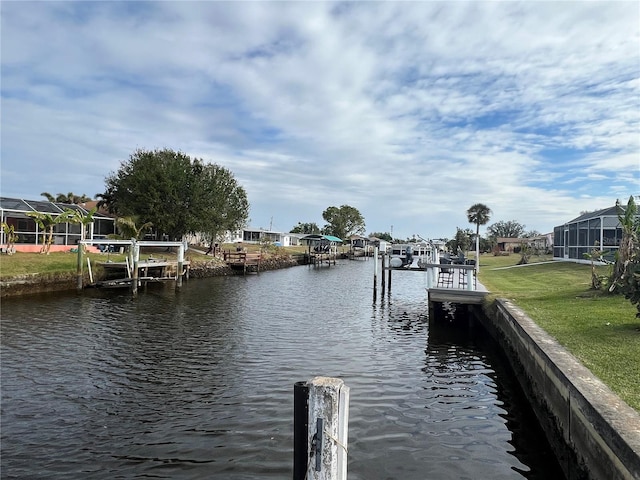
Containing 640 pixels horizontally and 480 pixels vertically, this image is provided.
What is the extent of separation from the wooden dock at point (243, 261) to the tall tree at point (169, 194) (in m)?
3.43

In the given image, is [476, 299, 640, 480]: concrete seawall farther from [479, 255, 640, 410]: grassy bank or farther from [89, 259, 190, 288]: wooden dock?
[89, 259, 190, 288]: wooden dock

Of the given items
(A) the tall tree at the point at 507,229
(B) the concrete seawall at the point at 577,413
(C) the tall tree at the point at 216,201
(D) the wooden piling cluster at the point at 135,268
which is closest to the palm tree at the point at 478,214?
(A) the tall tree at the point at 507,229

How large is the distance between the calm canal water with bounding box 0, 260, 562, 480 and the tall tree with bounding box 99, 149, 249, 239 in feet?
80.7

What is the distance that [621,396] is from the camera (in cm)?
556

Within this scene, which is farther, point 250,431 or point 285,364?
point 285,364

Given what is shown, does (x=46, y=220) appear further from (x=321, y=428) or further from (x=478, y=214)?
(x=478, y=214)

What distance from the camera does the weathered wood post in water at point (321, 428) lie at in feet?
10.9

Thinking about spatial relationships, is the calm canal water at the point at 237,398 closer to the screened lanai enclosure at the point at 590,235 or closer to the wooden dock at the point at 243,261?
the screened lanai enclosure at the point at 590,235

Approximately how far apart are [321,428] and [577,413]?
404 cm

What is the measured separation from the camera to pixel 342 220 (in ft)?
401

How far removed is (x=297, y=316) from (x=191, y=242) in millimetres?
44178

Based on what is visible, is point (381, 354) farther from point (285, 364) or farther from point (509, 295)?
point (509, 295)

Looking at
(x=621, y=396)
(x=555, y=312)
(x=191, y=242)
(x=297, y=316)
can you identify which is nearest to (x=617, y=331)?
(x=555, y=312)

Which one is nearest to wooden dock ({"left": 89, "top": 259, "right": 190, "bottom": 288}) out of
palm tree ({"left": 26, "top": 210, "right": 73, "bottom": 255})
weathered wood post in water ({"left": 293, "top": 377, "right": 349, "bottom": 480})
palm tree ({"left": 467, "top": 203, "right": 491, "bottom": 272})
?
palm tree ({"left": 26, "top": 210, "right": 73, "bottom": 255})
